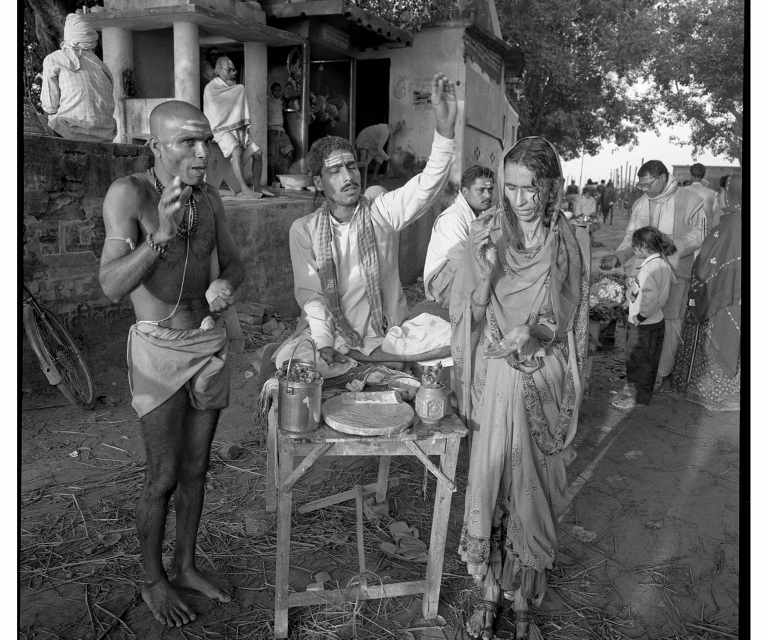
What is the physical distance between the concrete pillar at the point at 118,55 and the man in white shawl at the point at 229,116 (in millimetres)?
1452

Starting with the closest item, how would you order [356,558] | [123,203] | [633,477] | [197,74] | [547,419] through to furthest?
[123,203], [547,419], [356,558], [633,477], [197,74]

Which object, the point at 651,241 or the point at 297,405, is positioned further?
the point at 651,241

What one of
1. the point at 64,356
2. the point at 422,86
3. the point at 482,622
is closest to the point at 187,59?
the point at 422,86

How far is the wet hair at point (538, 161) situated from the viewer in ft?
8.87

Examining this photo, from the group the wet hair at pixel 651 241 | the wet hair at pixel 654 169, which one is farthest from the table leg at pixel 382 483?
the wet hair at pixel 654 169

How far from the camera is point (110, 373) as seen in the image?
6.25 meters

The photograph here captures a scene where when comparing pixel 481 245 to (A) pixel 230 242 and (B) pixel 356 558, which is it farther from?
(B) pixel 356 558

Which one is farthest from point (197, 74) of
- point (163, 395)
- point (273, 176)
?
point (163, 395)

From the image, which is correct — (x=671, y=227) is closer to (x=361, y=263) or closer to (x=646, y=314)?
(x=646, y=314)

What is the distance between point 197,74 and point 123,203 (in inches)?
313

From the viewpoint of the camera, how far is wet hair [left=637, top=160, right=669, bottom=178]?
6.56 m

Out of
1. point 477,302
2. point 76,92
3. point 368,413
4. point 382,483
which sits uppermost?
point 76,92

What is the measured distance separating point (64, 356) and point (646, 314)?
5103 millimetres

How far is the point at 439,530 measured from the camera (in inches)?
115
